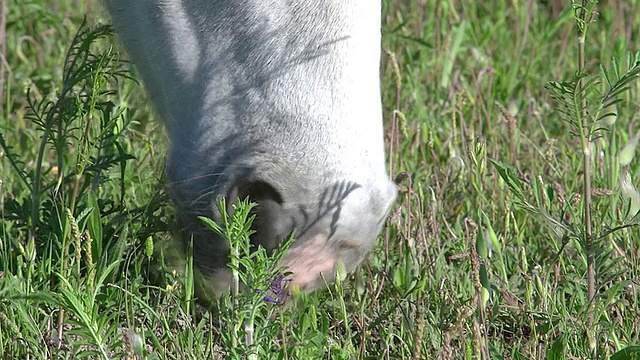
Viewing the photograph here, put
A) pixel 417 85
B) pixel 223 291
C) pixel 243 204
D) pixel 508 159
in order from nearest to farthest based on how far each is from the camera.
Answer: pixel 243 204 → pixel 223 291 → pixel 508 159 → pixel 417 85

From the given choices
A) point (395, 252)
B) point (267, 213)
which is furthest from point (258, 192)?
point (395, 252)

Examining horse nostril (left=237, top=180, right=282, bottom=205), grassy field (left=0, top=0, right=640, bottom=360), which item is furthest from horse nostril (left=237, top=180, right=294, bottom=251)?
grassy field (left=0, top=0, right=640, bottom=360)

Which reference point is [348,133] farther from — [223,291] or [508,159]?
[508,159]

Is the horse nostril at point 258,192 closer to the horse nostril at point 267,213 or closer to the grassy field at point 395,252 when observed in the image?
the horse nostril at point 267,213

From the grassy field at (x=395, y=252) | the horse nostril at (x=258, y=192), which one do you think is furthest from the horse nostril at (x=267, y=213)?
the grassy field at (x=395, y=252)

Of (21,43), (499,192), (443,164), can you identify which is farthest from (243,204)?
(21,43)

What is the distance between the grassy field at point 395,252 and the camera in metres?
1.95

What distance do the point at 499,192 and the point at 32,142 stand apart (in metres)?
1.43

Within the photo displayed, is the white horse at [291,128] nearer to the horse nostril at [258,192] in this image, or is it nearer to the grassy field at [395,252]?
the horse nostril at [258,192]

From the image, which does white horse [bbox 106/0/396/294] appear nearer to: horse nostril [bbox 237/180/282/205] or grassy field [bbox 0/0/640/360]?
horse nostril [bbox 237/180/282/205]

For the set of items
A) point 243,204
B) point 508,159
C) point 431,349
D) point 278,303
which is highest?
point 243,204

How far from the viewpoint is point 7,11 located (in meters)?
4.35

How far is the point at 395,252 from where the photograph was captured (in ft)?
8.60

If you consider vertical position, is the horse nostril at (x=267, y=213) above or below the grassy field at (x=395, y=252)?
above
